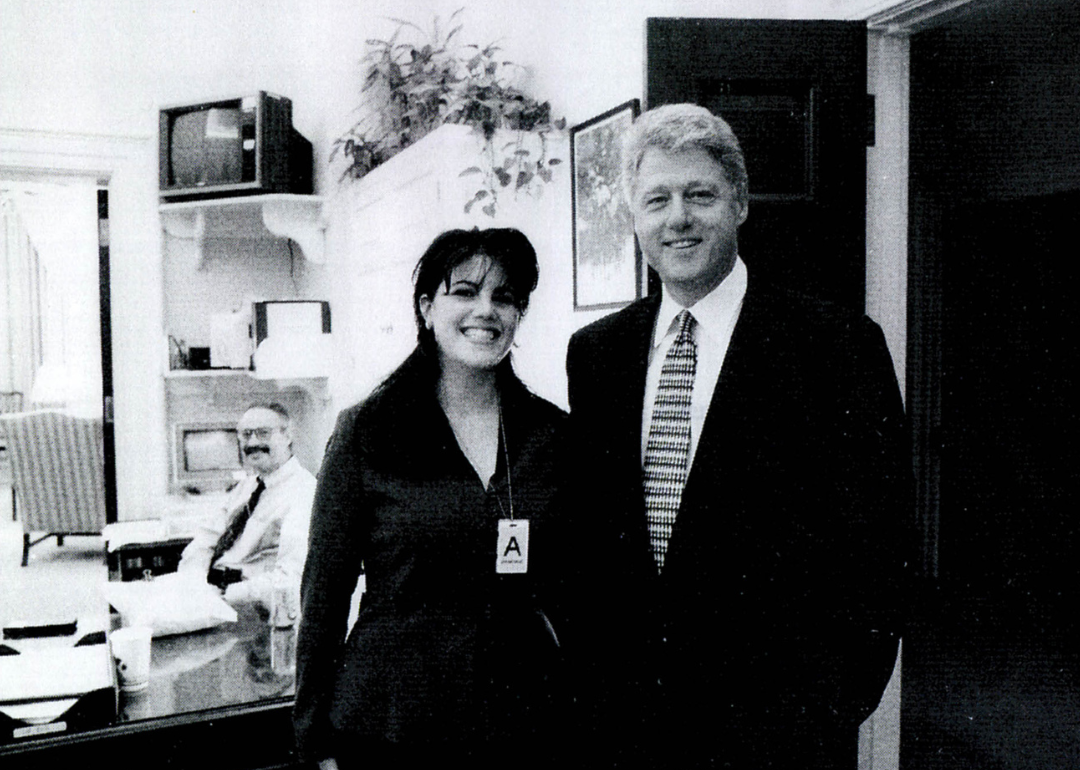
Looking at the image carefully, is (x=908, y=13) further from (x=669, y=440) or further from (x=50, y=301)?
(x=50, y=301)

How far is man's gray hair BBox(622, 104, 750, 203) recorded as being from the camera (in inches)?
56.0

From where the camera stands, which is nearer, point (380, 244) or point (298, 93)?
point (380, 244)

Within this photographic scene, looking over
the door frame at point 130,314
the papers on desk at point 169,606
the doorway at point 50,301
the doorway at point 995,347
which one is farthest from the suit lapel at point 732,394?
the doorway at point 50,301

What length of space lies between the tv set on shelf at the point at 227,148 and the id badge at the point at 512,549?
2.44m

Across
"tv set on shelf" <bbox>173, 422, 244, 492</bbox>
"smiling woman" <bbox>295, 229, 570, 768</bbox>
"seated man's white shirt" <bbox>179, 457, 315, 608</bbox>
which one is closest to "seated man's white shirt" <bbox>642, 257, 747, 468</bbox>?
"smiling woman" <bbox>295, 229, 570, 768</bbox>

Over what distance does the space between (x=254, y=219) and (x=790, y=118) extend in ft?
8.03

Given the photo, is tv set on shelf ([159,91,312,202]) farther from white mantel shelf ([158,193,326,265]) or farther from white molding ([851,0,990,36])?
white molding ([851,0,990,36])

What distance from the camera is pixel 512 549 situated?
4.84ft

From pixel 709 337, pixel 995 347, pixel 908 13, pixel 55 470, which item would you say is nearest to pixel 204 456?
pixel 55 470

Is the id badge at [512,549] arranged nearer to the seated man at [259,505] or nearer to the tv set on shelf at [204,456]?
the seated man at [259,505]

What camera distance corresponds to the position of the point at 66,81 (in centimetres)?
373

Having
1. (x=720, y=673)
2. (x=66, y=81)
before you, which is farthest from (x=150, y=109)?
(x=720, y=673)

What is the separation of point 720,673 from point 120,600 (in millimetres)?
1353

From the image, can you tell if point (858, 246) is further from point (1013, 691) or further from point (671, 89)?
point (1013, 691)
